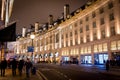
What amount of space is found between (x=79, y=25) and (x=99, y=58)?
56.0ft

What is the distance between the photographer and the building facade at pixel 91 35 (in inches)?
1872

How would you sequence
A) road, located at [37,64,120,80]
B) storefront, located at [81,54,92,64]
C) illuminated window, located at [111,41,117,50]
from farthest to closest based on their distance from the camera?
storefront, located at [81,54,92,64]
illuminated window, located at [111,41,117,50]
road, located at [37,64,120,80]

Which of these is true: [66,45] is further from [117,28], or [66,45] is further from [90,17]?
[117,28]

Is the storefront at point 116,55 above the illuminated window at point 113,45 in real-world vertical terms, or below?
below

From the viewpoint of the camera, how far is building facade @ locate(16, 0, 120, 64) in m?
47.6

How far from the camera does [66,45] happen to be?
7788cm

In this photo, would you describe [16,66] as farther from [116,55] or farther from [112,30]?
[112,30]

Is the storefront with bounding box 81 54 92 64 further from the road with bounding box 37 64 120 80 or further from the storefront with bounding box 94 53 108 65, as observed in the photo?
the road with bounding box 37 64 120 80

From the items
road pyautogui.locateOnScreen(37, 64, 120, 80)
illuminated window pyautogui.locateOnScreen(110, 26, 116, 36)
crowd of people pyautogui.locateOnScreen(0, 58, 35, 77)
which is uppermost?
illuminated window pyautogui.locateOnScreen(110, 26, 116, 36)

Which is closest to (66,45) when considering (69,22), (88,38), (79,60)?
(69,22)

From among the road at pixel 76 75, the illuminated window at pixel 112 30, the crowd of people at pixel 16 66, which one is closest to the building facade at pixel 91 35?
the illuminated window at pixel 112 30

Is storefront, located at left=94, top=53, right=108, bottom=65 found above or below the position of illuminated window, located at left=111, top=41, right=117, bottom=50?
below

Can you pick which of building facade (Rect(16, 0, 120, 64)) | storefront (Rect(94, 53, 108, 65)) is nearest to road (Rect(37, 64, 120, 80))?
building facade (Rect(16, 0, 120, 64))

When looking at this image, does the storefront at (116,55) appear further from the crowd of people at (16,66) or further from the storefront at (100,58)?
the crowd of people at (16,66)
